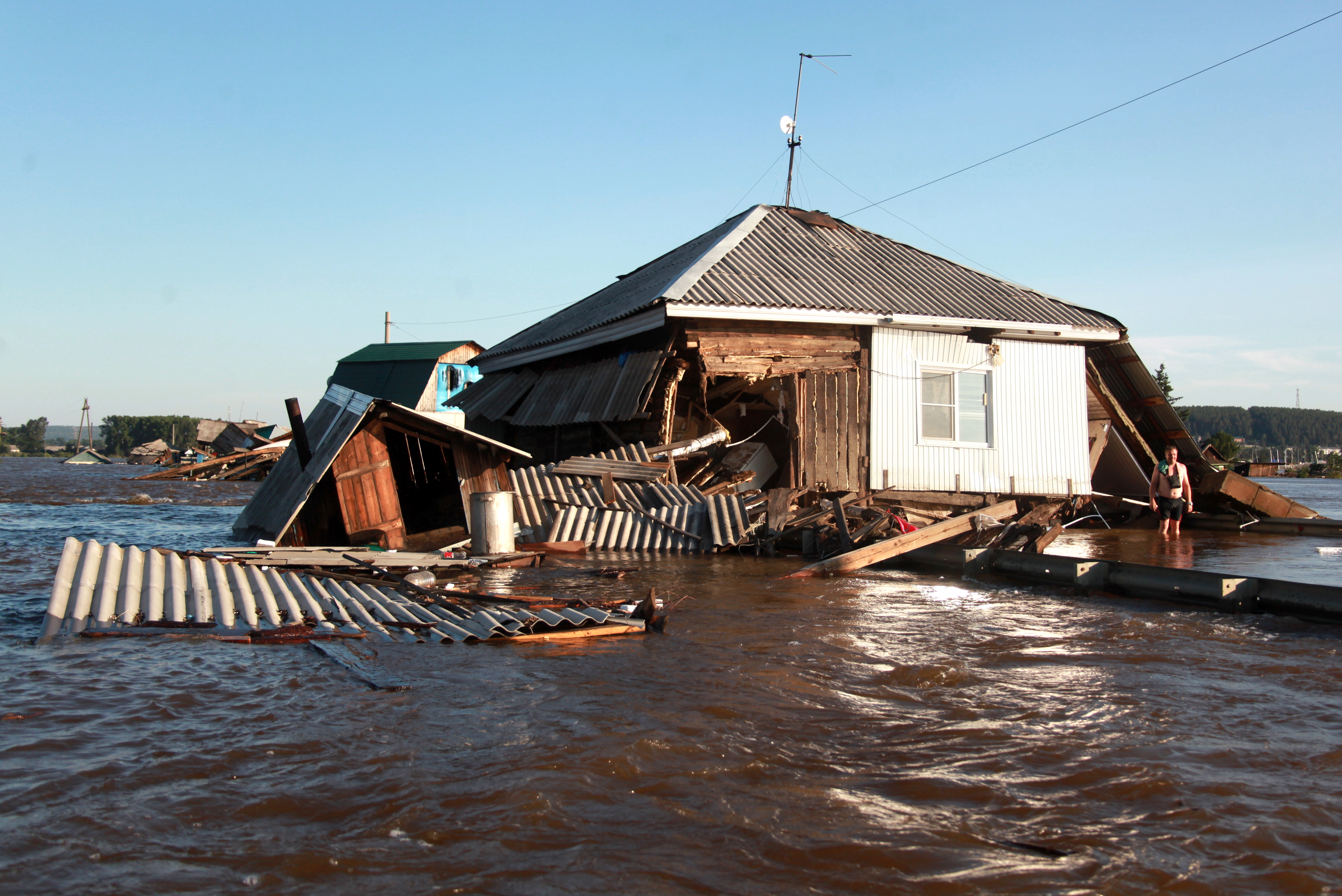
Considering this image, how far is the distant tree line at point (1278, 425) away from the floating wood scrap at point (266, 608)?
11182 centimetres

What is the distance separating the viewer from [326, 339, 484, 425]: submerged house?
39.6m

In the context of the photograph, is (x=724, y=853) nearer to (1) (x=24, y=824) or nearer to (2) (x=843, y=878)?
(2) (x=843, y=878)

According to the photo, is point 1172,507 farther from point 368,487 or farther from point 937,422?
point 368,487

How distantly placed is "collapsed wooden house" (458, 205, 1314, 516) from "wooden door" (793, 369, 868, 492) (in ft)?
0.08

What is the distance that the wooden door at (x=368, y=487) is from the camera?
1205cm

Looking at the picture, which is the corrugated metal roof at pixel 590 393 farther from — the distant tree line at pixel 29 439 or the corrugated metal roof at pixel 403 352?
the distant tree line at pixel 29 439

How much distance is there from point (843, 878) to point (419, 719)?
Answer: 2.37 metres

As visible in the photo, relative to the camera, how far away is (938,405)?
15.5 m

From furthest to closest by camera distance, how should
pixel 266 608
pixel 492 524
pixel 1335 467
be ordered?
pixel 1335 467 < pixel 492 524 < pixel 266 608

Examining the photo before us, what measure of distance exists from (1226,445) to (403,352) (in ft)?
128

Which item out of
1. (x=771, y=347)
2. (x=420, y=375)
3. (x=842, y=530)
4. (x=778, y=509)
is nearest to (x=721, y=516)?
(x=778, y=509)

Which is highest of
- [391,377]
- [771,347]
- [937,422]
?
[391,377]

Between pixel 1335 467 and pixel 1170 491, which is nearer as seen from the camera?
pixel 1170 491

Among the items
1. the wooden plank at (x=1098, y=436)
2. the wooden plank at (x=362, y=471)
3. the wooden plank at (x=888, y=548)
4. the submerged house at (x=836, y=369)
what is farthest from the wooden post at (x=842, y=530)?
the wooden plank at (x=1098, y=436)
